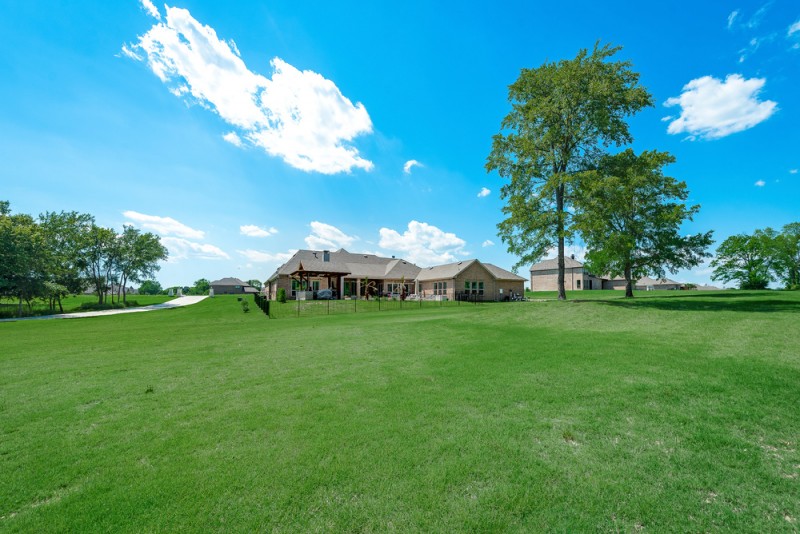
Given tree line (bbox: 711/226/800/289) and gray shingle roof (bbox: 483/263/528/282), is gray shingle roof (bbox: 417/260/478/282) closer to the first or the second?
gray shingle roof (bbox: 483/263/528/282)

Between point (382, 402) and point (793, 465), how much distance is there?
17.1 ft

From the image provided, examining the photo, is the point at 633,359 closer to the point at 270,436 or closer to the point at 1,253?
the point at 270,436

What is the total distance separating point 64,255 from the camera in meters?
40.5

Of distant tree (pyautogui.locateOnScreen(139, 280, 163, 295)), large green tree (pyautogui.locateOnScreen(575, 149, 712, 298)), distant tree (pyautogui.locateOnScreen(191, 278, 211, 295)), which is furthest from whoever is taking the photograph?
distant tree (pyautogui.locateOnScreen(139, 280, 163, 295))

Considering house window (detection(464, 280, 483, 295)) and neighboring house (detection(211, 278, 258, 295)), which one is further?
neighboring house (detection(211, 278, 258, 295))

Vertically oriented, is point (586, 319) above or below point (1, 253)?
below

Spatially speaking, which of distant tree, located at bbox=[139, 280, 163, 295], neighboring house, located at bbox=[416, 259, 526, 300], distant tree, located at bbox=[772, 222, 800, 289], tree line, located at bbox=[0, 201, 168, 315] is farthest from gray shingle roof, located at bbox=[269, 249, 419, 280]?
distant tree, located at bbox=[139, 280, 163, 295]

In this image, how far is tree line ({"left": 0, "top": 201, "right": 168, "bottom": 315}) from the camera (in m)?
30.5

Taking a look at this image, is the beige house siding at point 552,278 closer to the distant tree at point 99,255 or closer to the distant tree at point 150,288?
A: the distant tree at point 99,255

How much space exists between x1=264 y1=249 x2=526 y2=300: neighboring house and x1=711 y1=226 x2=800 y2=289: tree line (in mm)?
28174

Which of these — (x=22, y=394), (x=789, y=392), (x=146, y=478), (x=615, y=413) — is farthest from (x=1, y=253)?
(x=789, y=392)

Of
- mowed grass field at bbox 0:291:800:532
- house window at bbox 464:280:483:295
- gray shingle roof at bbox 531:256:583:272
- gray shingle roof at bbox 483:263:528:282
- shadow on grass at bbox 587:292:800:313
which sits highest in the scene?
gray shingle roof at bbox 531:256:583:272

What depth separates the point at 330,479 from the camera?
357 centimetres

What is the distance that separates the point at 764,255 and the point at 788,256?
2150 mm
